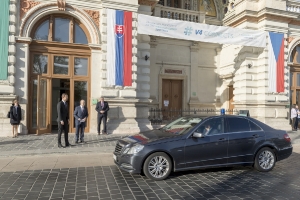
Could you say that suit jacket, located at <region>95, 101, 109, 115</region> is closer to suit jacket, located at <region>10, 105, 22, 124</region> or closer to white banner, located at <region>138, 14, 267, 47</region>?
suit jacket, located at <region>10, 105, 22, 124</region>

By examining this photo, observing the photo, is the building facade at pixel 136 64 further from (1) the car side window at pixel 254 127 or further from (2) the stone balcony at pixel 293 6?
(1) the car side window at pixel 254 127

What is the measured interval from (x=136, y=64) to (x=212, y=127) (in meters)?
8.19

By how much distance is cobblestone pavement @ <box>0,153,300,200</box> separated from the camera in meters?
5.27

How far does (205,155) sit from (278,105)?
12.4 m

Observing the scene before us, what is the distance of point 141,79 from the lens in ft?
49.7

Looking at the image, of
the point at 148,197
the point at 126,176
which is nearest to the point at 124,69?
the point at 126,176

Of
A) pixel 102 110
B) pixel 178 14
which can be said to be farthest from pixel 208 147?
pixel 178 14

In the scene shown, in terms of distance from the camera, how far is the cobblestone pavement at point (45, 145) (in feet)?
30.2

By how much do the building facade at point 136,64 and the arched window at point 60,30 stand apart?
0.05m

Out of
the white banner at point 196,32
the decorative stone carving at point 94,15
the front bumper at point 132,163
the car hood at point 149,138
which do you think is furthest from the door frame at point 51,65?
the front bumper at point 132,163

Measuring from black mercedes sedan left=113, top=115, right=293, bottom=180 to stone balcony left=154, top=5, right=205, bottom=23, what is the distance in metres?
12.5

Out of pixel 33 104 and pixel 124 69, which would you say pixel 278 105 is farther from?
pixel 33 104

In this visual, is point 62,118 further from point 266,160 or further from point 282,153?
point 282,153

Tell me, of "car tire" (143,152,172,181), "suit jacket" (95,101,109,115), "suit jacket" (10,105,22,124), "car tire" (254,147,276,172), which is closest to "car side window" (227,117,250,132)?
"car tire" (254,147,276,172)
